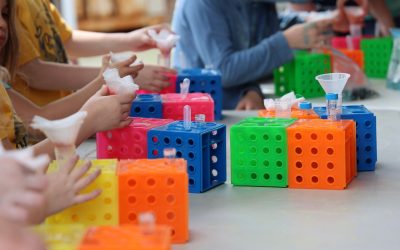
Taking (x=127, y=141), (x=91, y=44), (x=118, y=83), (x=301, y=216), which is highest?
(x=91, y=44)

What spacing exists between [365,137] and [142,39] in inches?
35.6

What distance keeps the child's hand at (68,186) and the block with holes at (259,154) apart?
1.36 ft

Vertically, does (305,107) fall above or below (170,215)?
above

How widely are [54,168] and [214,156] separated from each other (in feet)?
1.21

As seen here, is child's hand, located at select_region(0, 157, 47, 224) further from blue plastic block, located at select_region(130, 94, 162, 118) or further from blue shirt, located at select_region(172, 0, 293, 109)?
blue shirt, located at select_region(172, 0, 293, 109)

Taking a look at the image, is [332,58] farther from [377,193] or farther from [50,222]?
[50,222]

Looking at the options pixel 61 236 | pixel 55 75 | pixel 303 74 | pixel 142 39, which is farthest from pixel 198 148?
pixel 303 74

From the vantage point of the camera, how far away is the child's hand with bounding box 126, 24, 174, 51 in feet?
7.63

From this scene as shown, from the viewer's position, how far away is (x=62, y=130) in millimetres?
1223

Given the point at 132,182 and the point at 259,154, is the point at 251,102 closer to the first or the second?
the point at 259,154

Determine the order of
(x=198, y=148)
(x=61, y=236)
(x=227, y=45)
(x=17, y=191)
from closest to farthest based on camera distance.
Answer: (x=17, y=191)
(x=61, y=236)
(x=198, y=148)
(x=227, y=45)

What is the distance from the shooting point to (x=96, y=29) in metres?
6.22

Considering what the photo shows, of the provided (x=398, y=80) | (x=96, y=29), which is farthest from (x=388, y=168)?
(x=96, y=29)

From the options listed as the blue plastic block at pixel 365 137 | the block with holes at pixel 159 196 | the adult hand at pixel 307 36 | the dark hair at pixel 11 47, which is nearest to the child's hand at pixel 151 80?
the dark hair at pixel 11 47
